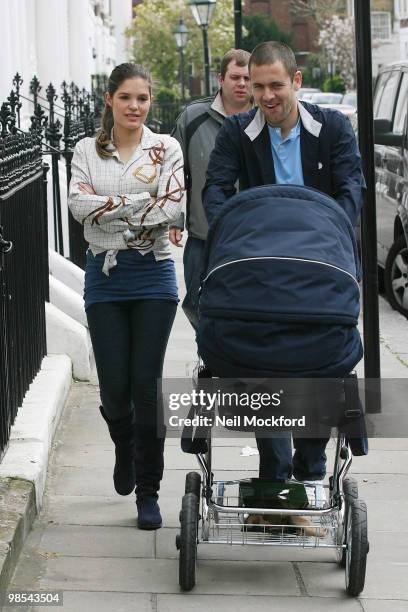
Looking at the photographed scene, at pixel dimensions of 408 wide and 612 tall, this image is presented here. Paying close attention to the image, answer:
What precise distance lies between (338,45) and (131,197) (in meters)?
74.4

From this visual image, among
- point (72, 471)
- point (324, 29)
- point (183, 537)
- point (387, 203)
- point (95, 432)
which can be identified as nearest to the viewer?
point (183, 537)

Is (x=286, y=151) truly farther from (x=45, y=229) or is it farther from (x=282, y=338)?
(x=45, y=229)

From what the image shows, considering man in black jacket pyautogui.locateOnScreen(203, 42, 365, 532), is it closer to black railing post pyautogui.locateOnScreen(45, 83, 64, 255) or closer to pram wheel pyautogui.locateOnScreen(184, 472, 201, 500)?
pram wheel pyautogui.locateOnScreen(184, 472, 201, 500)

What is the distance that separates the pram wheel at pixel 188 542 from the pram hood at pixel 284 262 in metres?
0.74

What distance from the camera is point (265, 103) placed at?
5129mm

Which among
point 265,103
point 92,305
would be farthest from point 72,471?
point 265,103

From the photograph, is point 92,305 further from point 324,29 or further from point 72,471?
point 324,29

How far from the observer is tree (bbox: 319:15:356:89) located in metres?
74.8

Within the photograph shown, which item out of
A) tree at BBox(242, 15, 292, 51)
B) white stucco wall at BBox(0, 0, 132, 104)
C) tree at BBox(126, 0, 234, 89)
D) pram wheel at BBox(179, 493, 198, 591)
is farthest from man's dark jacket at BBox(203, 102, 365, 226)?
tree at BBox(242, 15, 292, 51)

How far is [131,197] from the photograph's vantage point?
5480 mm

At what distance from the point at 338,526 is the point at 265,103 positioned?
5.38ft

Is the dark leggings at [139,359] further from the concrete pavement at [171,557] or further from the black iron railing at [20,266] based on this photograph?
the black iron railing at [20,266]

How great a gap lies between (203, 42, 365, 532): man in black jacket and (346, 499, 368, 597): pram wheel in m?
0.42

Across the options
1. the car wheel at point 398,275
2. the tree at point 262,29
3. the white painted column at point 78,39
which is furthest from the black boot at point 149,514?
the tree at point 262,29
